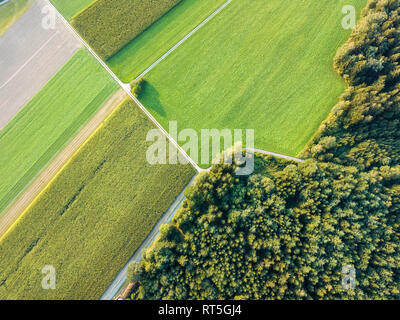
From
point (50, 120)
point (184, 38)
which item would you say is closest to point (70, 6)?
point (50, 120)

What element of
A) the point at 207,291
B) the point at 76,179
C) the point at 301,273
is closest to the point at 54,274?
the point at 76,179

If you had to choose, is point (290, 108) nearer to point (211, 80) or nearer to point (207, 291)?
point (211, 80)

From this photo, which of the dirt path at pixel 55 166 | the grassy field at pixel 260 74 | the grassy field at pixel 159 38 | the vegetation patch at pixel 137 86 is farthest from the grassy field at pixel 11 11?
the grassy field at pixel 260 74

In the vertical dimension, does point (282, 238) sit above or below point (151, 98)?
below

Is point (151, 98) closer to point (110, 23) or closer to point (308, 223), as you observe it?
point (110, 23)

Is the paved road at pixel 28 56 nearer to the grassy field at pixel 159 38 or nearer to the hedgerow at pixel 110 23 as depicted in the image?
the hedgerow at pixel 110 23

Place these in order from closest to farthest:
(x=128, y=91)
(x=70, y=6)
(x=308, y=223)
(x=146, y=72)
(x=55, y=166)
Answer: (x=308, y=223) → (x=55, y=166) → (x=128, y=91) → (x=146, y=72) → (x=70, y=6)

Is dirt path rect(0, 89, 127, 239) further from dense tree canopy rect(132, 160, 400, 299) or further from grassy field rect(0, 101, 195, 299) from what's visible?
dense tree canopy rect(132, 160, 400, 299)

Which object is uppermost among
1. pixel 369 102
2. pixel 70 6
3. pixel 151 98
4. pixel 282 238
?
pixel 70 6
